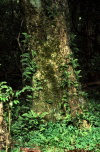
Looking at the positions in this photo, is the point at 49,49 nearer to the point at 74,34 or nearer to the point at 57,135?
the point at 57,135

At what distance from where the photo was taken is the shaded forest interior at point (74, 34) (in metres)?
11.5

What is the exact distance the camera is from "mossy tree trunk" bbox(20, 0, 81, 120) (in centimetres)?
641

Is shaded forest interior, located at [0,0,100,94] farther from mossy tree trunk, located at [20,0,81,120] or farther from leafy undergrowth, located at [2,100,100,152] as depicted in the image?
leafy undergrowth, located at [2,100,100,152]

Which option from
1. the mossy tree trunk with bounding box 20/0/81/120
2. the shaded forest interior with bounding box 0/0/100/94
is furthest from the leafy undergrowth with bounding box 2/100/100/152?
the shaded forest interior with bounding box 0/0/100/94

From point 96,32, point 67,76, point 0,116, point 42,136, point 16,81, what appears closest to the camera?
point 0,116

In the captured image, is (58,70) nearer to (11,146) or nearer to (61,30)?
(61,30)

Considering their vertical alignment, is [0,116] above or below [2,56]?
below

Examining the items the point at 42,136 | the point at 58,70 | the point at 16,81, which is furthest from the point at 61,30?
Answer: the point at 16,81

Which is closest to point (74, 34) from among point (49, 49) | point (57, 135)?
point (49, 49)

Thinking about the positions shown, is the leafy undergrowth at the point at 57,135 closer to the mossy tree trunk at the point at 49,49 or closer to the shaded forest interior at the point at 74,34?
the mossy tree trunk at the point at 49,49

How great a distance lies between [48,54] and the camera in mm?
6480

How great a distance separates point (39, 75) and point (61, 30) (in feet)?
4.10

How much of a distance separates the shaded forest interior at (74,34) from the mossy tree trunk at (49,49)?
4.93 meters

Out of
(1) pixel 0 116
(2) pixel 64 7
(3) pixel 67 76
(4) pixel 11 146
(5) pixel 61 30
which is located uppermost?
(2) pixel 64 7
